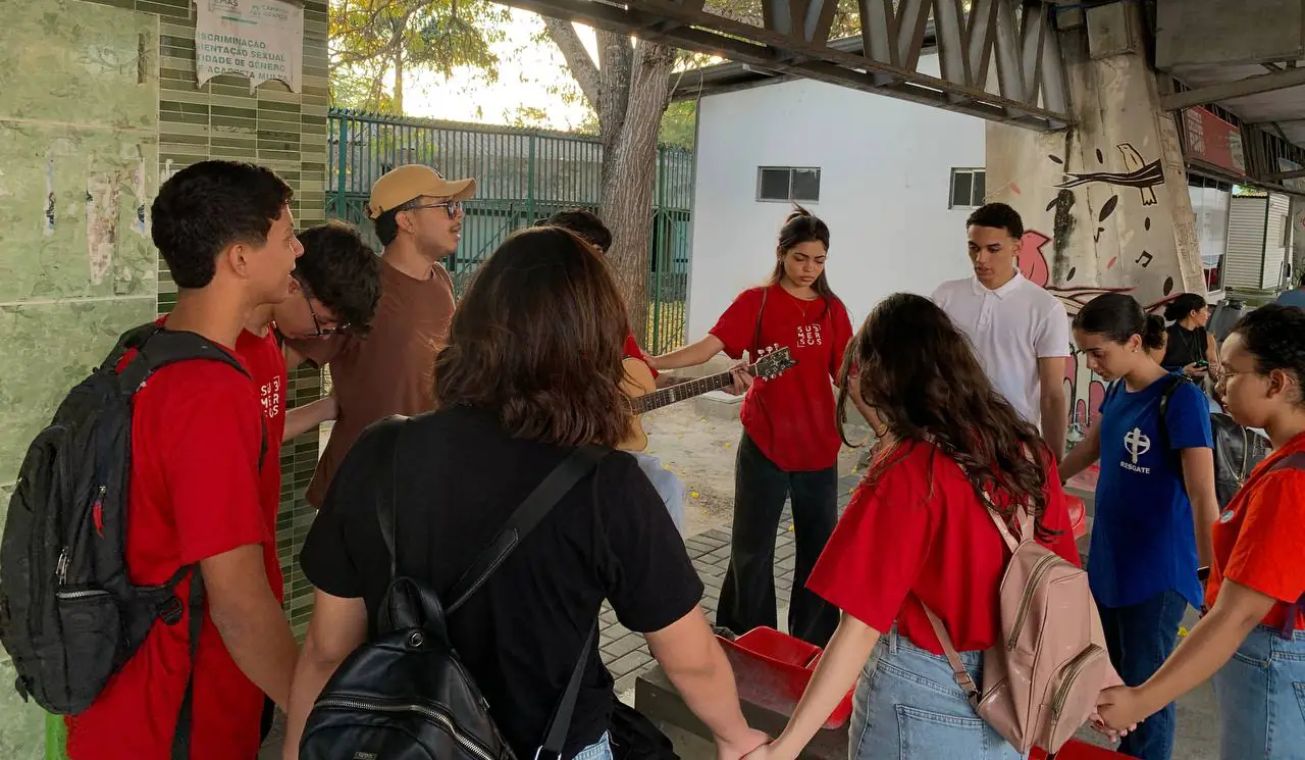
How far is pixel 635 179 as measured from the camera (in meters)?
10.3

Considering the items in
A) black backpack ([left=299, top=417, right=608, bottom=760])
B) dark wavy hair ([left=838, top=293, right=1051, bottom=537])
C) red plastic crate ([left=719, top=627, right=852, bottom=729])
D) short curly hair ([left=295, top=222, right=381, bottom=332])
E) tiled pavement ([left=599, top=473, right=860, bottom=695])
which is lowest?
tiled pavement ([left=599, top=473, right=860, bottom=695])

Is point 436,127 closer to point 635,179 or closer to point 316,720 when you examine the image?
point 635,179

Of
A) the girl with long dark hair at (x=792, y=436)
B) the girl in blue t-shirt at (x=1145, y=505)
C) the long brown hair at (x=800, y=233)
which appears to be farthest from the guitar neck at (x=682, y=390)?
the girl in blue t-shirt at (x=1145, y=505)

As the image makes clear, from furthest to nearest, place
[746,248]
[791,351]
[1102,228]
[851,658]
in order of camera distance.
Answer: [746,248] < [1102,228] < [791,351] < [851,658]

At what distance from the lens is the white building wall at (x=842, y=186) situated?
1061cm

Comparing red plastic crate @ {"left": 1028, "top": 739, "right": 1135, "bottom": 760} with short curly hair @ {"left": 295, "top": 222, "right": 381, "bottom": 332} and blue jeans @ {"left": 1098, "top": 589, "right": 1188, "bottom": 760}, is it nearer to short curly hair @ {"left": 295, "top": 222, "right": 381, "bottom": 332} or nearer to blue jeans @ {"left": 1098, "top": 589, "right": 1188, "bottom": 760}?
blue jeans @ {"left": 1098, "top": 589, "right": 1188, "bottom": 760}

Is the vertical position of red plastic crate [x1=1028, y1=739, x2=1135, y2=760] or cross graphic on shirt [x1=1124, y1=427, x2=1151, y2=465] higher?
cross graphic on shirt [x1=1124, y1=427, x2=1151, y2=465]

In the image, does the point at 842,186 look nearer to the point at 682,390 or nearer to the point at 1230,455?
the point at 1230,455

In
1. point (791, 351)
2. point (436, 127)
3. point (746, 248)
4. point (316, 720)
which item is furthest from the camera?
point (746, 248)

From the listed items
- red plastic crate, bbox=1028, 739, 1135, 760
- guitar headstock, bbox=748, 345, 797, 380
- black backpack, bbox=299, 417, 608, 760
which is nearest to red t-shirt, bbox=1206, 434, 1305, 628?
red plastic crate, bbox=1028, 739, 1135, 760

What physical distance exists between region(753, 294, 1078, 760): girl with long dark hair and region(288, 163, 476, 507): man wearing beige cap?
1445 millimetres

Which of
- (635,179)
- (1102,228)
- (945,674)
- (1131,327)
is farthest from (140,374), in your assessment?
(635,179)

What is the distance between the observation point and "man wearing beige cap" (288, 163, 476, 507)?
3123 mm

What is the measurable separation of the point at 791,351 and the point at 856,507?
2.38m
